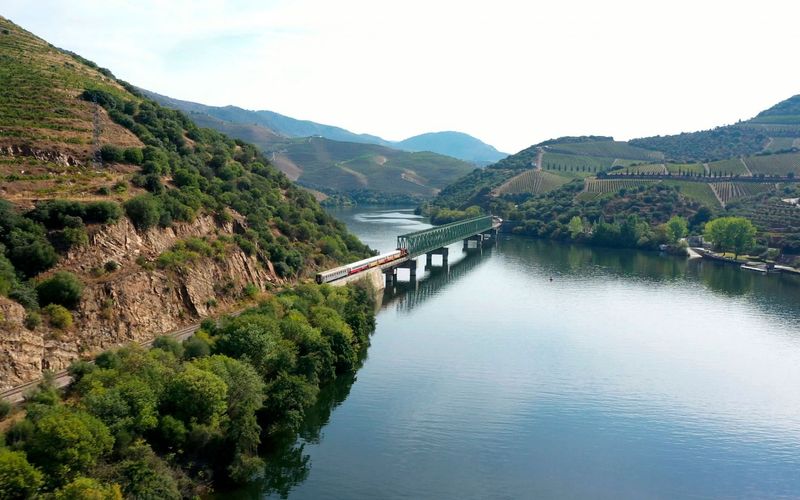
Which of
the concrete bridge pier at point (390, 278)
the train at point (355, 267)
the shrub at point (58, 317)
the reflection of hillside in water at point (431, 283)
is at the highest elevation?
the shrub at point (58, 317)

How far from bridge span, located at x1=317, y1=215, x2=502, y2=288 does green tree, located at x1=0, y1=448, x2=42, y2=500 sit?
46344mm

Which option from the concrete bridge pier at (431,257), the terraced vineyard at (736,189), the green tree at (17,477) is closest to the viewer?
the green tree at (17,477)

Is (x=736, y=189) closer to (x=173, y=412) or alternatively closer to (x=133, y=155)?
(x=133, y=155)

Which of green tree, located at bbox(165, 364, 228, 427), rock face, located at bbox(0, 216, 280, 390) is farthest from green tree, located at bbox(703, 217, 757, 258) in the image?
green tree, located at bbox(165, 364, 228, 427)

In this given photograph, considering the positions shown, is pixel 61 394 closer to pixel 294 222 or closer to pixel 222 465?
pixel 222 465

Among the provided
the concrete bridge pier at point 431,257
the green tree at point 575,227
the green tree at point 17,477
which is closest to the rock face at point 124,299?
the green tree at point 17,477

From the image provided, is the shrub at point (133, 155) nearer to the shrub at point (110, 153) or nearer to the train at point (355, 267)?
the shrub at point (110, 153)

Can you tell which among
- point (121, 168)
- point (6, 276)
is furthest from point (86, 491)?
point (121, 168)

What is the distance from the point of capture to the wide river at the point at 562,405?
38.9 m

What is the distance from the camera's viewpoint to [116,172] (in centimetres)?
6375

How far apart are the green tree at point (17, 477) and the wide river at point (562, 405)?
41.4 ft

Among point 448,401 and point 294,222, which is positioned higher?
point 294,222


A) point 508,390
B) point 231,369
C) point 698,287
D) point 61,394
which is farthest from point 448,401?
point 698,287

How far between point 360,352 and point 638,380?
90.1 feet
